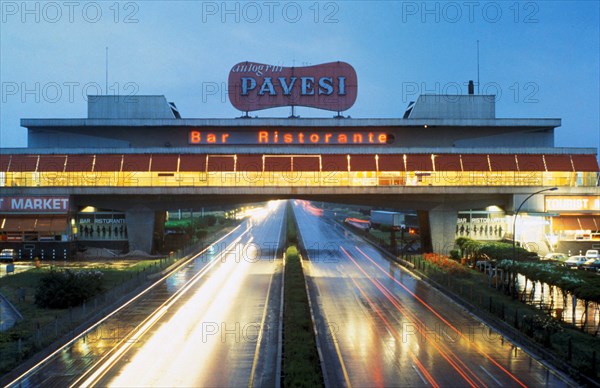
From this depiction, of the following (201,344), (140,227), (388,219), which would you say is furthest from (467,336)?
(388,219)

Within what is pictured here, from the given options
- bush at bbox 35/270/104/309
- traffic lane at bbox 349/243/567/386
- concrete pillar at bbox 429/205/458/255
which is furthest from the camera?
concrete pillar at bbox 429/205/458/255

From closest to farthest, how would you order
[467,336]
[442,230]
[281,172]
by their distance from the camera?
[467,336] < [281,172] < [442,230]

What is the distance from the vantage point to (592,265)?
57.1 metres

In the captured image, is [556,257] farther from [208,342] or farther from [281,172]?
[208,342]

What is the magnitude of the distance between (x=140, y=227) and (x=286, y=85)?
25.1 m

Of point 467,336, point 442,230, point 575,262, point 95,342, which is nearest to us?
point 95,342

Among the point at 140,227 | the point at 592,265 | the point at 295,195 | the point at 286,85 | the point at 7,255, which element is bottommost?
the point at 592,265

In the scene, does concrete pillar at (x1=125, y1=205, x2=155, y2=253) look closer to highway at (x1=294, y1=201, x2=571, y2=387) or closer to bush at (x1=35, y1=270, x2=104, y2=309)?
highway at (x1=294, y1=201, x2=571, y2=387)

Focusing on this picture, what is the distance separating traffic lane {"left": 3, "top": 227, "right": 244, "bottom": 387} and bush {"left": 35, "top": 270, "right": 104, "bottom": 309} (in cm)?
301

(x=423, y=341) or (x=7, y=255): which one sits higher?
(x=7, y=255)

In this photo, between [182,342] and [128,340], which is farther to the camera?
[128,340]

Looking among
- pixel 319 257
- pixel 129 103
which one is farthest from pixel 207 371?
pixel 129 103

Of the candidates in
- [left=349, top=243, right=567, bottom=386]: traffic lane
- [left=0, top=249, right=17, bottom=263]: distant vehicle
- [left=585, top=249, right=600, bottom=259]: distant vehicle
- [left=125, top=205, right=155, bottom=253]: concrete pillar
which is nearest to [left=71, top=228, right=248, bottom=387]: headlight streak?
[left=349, top=243, right=567, bottom=386]: traffic lane

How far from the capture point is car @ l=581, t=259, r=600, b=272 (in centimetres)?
5641
